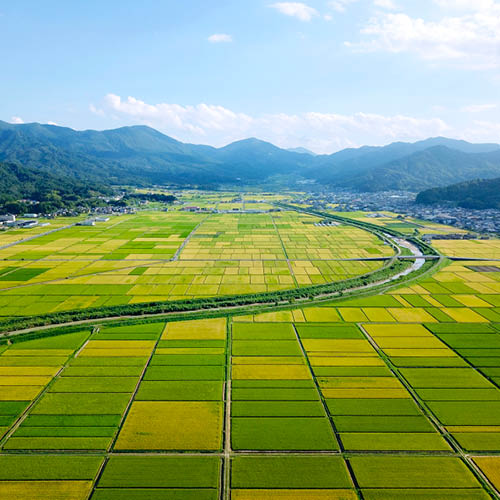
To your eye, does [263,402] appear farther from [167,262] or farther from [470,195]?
[470,195]

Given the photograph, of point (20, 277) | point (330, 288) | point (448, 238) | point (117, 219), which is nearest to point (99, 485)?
point (330, 288)

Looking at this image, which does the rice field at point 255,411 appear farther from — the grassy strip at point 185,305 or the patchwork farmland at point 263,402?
the grassy strip at point 185,305

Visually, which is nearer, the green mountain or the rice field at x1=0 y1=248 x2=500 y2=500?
the rice field at x1=0 y1=248 x2=500 y2=500

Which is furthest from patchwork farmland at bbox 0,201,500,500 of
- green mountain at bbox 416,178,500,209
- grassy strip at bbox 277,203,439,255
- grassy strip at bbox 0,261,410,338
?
green mountain at bbox 416,178,500,209

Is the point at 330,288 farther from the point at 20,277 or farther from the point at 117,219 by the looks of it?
the point at 117,219

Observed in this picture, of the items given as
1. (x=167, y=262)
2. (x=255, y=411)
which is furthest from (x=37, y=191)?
(x=255, y=411)

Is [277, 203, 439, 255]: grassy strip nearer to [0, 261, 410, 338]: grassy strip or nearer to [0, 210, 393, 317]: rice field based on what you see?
[0, 210, 393, 317]: rice field

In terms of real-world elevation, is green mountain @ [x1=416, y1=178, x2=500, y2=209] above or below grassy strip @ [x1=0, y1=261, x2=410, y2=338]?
above
